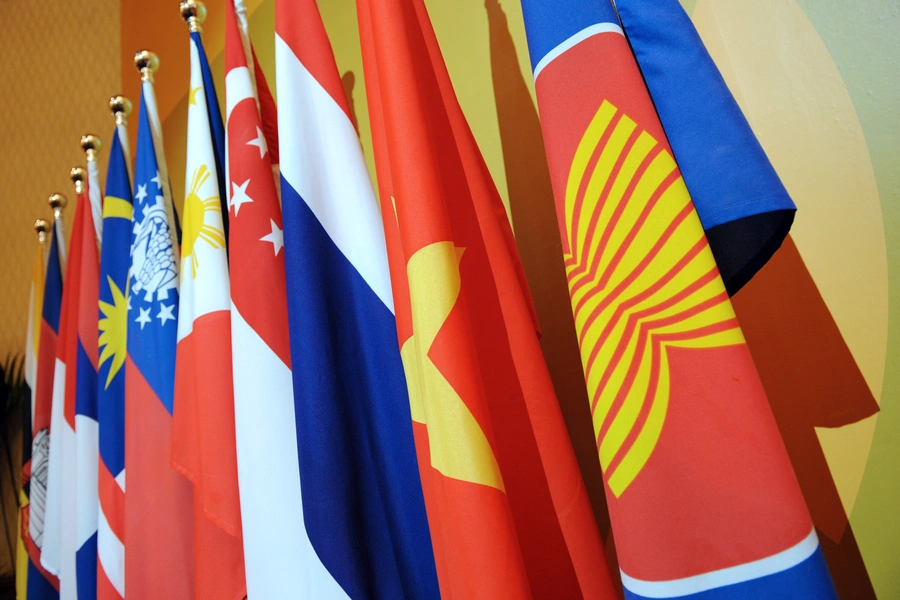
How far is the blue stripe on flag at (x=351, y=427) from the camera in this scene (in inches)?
29.1

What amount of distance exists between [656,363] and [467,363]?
0.18 m

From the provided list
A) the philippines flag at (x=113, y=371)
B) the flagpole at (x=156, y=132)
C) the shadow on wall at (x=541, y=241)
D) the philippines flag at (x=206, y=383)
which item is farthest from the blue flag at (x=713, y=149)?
the philippines flag at (x=113, y=371)

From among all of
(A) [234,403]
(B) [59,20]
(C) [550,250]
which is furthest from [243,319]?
(B) [59,20]

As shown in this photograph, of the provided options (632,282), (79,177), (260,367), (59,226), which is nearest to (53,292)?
(59,226)

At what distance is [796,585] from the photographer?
1.49ft

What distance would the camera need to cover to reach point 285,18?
0.97 m

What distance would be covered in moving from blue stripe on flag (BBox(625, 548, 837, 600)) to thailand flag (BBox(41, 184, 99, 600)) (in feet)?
3.69

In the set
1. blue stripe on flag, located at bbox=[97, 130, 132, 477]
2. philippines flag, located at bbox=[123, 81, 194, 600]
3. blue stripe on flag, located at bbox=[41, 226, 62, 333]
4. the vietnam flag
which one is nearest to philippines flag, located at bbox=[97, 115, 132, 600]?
blue stripe on flag, located at bbox=[97, 130, 132, 477]

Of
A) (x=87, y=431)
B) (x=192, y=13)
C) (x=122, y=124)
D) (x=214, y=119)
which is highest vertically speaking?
(x=192, y=13)

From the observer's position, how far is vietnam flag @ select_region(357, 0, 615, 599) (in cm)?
60

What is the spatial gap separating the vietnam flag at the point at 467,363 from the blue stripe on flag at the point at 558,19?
15cm

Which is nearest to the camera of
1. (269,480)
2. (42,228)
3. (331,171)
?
(269,480)

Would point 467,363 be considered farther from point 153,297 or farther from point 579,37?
point 153,297

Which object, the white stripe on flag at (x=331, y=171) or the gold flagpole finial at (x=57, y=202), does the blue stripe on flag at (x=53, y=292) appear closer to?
the gold flagpole finial at (x=57, y=202)
